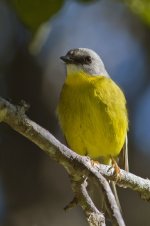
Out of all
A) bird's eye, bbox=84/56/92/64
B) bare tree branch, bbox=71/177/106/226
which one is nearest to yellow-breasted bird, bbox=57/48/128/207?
bird's eye, bbox=84/56/92/64

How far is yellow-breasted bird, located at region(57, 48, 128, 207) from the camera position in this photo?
459cm

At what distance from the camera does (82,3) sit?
319cm

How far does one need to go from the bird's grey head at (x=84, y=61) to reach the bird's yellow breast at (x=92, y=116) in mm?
135

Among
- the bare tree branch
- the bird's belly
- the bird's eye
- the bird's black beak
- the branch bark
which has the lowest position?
the bird's belly

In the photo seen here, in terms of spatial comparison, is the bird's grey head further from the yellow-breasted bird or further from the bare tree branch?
the bare tree branch

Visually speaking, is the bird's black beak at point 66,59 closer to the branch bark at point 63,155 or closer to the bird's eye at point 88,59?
the bird's eye at point 88,59

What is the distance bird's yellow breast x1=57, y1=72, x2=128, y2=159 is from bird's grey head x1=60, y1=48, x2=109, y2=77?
14 cm

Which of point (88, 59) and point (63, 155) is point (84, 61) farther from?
point (63, 155)

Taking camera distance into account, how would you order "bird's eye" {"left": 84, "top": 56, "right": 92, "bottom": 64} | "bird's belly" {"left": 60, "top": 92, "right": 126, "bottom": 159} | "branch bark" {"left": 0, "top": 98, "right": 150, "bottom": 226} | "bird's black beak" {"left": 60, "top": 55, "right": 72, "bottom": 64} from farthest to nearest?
"bird's eye" {"left": 84, "top": 56, "right": 92, "bottom": 64}, "bird's black beak" {"left": 60, "top": 55, "right": 72, "bottom": 64}, "bird's belly" {"left": 60, "top": 92, "right": 126, "bottom": 159}, "branch bark" {"left": 0, "top": 98, "right": 150, "bottom": 226}

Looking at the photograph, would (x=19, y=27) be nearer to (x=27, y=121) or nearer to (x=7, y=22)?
(x=7, y=22)

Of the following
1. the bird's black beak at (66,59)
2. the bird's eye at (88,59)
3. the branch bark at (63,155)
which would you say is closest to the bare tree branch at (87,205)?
the branch bark at (63,155)

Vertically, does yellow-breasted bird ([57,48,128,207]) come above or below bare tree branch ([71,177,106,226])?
below

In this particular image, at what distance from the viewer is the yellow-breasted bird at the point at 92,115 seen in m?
4.59

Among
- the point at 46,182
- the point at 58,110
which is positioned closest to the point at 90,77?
the point at 58,110
